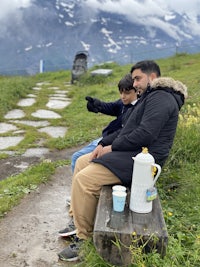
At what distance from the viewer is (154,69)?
3699 mm

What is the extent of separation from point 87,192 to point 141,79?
1224 mm

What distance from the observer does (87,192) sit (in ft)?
10.6

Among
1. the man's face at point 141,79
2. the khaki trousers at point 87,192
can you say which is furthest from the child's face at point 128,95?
the khaki trousers at point 87,192

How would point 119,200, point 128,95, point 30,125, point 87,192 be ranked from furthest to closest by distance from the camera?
1. point 30,125
2. point 128,95
3. point 87,192
4. point 119,200

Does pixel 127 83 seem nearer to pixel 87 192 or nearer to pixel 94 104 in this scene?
pixel 94 104

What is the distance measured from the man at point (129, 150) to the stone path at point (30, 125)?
271cm

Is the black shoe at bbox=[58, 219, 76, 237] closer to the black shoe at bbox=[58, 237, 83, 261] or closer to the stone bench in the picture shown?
the black shoe at bbox=[58, 237, 83, 261]

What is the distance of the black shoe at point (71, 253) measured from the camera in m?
3.24

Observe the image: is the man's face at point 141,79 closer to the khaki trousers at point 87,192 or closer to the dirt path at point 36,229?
the khaki trousers at point 87,192

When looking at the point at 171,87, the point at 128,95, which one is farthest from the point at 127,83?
the point at 171,87

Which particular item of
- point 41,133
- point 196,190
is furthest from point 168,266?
point 41,133

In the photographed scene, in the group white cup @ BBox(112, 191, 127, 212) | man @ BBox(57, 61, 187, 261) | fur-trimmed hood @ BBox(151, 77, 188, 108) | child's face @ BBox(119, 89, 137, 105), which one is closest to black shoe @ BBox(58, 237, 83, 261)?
man @ BBox(57, 61, 187, 261)

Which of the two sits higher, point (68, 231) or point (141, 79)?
point (141, 79)

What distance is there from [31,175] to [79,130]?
3077 millimetres
